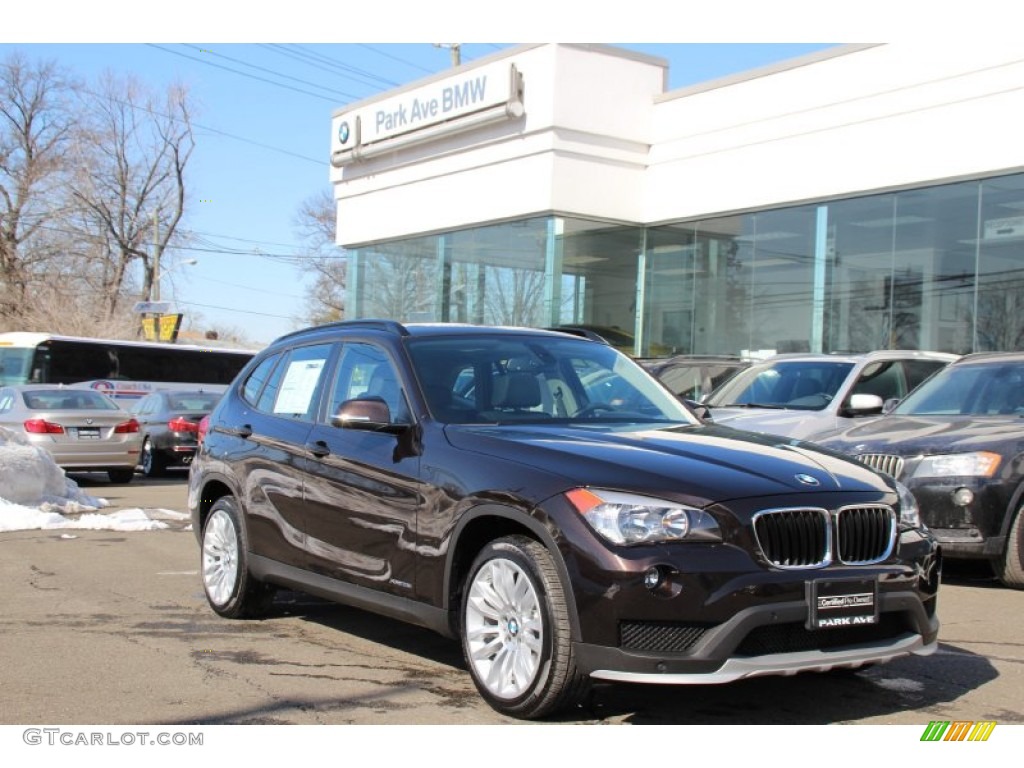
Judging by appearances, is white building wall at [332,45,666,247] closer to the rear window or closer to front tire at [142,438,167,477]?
front tire at [142,438,167,477]

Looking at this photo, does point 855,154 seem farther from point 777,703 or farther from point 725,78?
point 777,703

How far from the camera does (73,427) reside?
19.9m

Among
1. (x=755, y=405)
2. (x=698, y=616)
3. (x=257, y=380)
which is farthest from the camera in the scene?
→ (x=755, y=405)

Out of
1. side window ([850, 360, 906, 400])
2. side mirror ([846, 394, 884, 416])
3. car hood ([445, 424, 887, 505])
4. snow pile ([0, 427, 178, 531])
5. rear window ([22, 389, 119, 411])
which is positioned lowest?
snow pile ([0, 427, 178, 531])

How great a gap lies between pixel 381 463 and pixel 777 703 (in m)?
2.17

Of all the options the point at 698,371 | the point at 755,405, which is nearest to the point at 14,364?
the point at 698,371

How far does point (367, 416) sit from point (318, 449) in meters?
0.83

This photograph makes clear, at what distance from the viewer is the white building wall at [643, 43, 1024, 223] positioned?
63.2ft

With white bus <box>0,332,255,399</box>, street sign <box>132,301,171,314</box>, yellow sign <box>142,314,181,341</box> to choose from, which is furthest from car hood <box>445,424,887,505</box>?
yellow sign <box>142,314,181,341</box>

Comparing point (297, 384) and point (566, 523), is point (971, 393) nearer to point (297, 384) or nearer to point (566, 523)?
point (297, 384)

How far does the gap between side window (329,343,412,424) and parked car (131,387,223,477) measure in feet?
52.4

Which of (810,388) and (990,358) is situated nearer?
(990,358)

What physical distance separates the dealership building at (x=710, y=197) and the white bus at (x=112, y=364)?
877 centimetres

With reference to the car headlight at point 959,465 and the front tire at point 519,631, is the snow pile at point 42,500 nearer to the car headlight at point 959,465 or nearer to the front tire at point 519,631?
the car headlight at point 959,465
